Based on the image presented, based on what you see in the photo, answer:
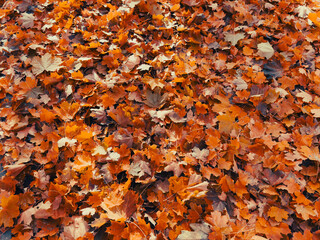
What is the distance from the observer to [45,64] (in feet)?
6.23

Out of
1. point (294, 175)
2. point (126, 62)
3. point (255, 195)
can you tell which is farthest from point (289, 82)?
point (126, 62)

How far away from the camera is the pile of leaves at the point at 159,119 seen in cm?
132

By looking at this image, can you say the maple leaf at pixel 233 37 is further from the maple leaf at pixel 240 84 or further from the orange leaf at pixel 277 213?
the orange leaf at pixel 277 213

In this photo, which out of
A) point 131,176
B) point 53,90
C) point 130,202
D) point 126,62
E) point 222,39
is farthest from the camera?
point 222,39

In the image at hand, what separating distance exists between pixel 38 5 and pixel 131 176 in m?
2.25

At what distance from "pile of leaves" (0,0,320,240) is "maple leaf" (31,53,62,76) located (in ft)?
0.03

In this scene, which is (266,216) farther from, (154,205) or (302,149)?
(154,205)

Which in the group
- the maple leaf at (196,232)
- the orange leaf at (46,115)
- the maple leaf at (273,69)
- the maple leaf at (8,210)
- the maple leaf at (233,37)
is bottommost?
the maple leaf at (196,232)

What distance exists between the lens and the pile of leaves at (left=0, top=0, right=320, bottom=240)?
1317 mm

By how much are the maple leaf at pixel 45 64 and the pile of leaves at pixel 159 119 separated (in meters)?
0.01

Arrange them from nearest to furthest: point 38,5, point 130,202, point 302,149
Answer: point 130,202
point 302,149
point 38,5

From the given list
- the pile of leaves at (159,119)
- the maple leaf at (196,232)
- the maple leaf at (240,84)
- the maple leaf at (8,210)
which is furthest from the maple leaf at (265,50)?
the maple leaf at (8,210)

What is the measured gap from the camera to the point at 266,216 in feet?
4.38

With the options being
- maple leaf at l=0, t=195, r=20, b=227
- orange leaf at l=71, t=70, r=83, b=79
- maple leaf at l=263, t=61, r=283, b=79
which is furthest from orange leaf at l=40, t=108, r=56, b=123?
maple leaf at l=263, t=61, r=283, b=79
